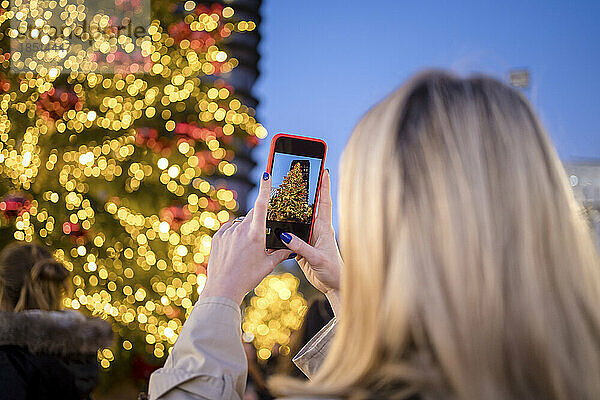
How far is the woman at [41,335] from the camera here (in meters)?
2.31

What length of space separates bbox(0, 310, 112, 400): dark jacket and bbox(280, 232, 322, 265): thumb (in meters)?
1.40

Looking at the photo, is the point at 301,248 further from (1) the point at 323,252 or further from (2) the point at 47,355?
(2) the point at 47,355

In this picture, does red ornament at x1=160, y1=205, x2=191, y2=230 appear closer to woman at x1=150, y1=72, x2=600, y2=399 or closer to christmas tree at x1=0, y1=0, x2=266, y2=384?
christmas tree at x1=0, y1=0, x2=266, y2=384

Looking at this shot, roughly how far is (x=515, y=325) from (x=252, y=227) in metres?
0.65

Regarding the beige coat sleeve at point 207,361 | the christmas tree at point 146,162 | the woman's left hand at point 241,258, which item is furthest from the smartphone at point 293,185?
the christmas tree at point 146,162

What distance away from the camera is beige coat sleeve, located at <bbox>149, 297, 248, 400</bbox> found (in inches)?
42.1

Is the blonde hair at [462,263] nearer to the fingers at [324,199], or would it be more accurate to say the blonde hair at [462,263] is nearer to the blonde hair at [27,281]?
→ the fingers at [324,199]

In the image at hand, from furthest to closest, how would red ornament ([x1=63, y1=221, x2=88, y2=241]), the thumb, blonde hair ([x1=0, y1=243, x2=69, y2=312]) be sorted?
red ornament ([x1=63, y1=221, x2=88, y2=241]), blonde hair ([x1=0, y1=243, x2=69, y2=312]), the thumb

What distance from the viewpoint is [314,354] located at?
135 cm

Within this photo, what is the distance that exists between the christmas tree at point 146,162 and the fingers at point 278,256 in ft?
8.01

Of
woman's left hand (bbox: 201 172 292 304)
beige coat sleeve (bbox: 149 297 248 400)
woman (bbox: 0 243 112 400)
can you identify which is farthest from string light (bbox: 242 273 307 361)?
beige coat sleeve (bbox: 149 297 248 400)

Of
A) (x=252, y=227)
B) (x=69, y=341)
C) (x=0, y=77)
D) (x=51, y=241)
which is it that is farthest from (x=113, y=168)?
(x=252, y=227)

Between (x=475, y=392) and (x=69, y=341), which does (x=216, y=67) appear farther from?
(x=475, y=392)

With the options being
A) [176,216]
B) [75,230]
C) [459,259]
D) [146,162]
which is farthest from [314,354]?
[75,230]
